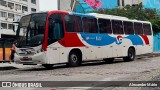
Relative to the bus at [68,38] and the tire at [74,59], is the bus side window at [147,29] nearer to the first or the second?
the bus at [68,38]

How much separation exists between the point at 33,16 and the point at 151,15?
28.7 m

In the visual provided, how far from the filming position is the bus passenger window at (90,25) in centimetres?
2167

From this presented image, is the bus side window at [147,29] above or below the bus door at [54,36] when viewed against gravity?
above

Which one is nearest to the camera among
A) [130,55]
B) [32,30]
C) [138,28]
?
[32,30]

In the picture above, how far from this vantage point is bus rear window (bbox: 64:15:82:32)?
20.1m

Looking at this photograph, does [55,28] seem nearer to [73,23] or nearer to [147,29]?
[73,23]

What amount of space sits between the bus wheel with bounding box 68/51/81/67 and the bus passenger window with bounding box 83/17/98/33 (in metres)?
1.60

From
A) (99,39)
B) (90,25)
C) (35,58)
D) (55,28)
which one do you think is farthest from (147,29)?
(35,58)

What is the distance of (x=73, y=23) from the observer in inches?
811

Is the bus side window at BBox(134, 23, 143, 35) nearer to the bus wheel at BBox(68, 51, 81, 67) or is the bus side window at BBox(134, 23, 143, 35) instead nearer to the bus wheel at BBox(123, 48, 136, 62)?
the bus wheel at BBox(123, 48, 136, 62)

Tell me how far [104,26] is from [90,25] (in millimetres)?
1646

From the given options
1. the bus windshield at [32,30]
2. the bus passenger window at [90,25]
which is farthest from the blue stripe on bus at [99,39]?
the bus windshield at [32,30]

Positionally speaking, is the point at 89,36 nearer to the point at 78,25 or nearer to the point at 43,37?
the point at 78,25

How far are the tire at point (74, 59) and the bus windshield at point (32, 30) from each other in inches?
92.7
